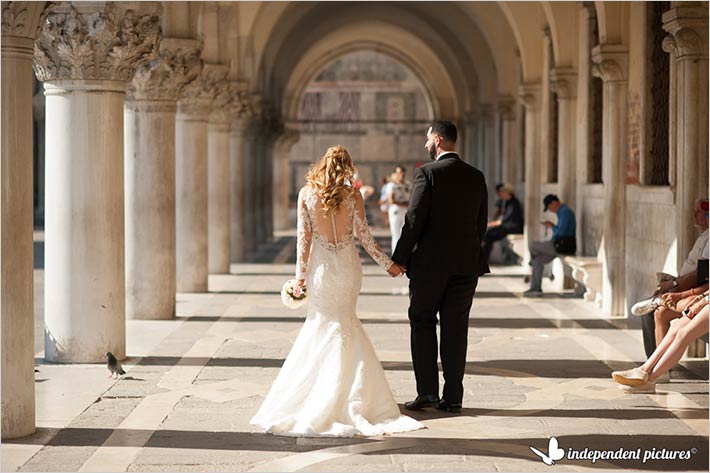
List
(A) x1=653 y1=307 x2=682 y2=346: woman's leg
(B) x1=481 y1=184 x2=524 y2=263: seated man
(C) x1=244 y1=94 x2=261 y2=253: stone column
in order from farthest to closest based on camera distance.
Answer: (C) x1=244 y1=94 x2=261 y2=253: stone column, (B) x1=481 y1=184 x2=524 y2=263: seated man, (A) x1=653 y1=307 x2=682 y2=346: woman's leg

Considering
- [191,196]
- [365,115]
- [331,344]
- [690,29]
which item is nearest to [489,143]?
[191,196]

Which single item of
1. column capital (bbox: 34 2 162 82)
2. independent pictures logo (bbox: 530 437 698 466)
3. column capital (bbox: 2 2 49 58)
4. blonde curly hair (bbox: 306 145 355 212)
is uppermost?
column capital (bbox: 34 2 162 82)

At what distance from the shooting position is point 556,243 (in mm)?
17203

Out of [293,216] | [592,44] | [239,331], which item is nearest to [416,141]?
[293,216]

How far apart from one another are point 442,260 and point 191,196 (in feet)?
30.2

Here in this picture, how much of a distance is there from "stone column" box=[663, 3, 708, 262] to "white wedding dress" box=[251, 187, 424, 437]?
412 centimetres

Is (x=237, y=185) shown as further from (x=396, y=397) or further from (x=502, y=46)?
(x=396, y=397)

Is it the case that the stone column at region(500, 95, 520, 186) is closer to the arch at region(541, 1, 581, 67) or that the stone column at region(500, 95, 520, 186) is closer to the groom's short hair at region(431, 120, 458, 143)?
the arch at region(541, 1, 581, 67)

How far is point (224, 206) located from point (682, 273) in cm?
1115

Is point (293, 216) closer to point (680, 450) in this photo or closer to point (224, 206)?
point (224, 206)

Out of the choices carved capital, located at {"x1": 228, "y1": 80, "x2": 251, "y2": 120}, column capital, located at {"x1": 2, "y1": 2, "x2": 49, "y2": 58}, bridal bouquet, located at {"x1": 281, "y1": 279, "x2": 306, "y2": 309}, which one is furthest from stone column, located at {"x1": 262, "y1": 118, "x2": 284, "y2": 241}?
column capital, located at {"x1": 2, "y1": 2, "x2": 49, "y2": 58}

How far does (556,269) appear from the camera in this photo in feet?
61.7

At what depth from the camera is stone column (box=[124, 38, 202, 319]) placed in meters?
13.9

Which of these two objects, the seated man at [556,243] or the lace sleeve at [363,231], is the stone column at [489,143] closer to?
the seated man at [556,243]
